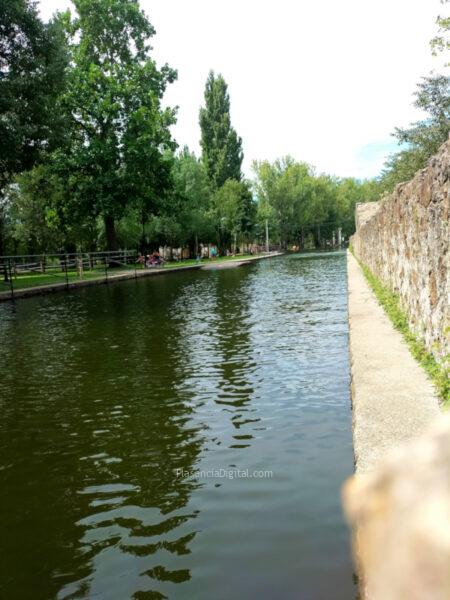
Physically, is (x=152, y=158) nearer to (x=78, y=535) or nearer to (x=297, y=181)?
(x=78, y=535)

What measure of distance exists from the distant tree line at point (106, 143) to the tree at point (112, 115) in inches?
2.9

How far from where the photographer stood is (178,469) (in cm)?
403

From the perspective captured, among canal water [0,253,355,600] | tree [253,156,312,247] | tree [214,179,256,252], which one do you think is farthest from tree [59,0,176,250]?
tree [253,156,312,247]

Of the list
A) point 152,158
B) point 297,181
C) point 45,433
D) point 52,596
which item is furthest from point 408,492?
point 297,181

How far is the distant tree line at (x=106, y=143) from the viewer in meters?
21.9

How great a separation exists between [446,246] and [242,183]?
64.8m

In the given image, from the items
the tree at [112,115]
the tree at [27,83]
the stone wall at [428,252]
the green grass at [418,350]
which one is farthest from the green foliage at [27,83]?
the stone wall at [428,252]

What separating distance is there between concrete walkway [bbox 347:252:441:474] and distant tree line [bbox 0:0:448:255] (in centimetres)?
1781

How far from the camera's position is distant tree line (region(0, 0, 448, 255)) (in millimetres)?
21906

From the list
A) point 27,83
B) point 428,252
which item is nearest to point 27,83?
point 27,83

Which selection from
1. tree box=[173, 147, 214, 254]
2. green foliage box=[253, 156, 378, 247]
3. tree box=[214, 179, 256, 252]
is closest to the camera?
tree box=[173, 147, 214, 254]

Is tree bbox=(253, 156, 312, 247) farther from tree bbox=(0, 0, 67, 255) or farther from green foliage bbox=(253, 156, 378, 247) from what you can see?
tree bbox=(0, 0, 67, 255)

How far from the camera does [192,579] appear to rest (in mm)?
2705

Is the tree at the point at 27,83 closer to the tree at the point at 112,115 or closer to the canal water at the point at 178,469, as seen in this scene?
the tree at the point at 112,115
